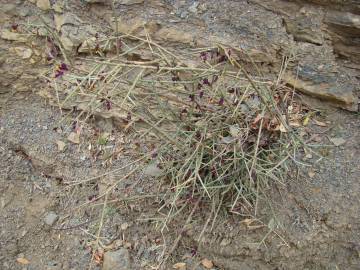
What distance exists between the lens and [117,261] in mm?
2109

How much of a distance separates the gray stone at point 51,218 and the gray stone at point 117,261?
0.29 metres

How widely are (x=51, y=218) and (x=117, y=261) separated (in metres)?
0.36

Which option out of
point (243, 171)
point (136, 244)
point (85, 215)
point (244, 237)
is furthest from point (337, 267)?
point (85, 215)

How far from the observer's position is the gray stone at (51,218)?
2250 mm

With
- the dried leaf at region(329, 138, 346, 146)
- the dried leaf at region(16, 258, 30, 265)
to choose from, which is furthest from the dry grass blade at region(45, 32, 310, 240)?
the dried leaf at region(16, 258, 30, 265)

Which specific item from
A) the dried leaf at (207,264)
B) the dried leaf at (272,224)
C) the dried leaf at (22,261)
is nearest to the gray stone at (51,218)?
the dried leaf at (22,261)

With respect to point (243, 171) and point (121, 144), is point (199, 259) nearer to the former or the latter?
point (243, 171)

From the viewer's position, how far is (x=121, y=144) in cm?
238

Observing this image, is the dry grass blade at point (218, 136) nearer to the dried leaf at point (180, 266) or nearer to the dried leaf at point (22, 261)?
the dried leaf at point (180, 266)

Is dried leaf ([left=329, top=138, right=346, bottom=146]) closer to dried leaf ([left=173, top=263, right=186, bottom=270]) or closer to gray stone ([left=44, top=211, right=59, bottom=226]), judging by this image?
dried leaf ([left=173, top=263, right=186, bottom=270])

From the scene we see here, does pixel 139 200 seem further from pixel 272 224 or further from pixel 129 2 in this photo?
pixel 129 2

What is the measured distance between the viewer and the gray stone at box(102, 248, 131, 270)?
2.11 meters

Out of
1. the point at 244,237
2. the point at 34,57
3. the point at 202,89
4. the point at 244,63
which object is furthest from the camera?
the point at 34,57

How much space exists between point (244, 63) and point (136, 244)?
2.85 feet
